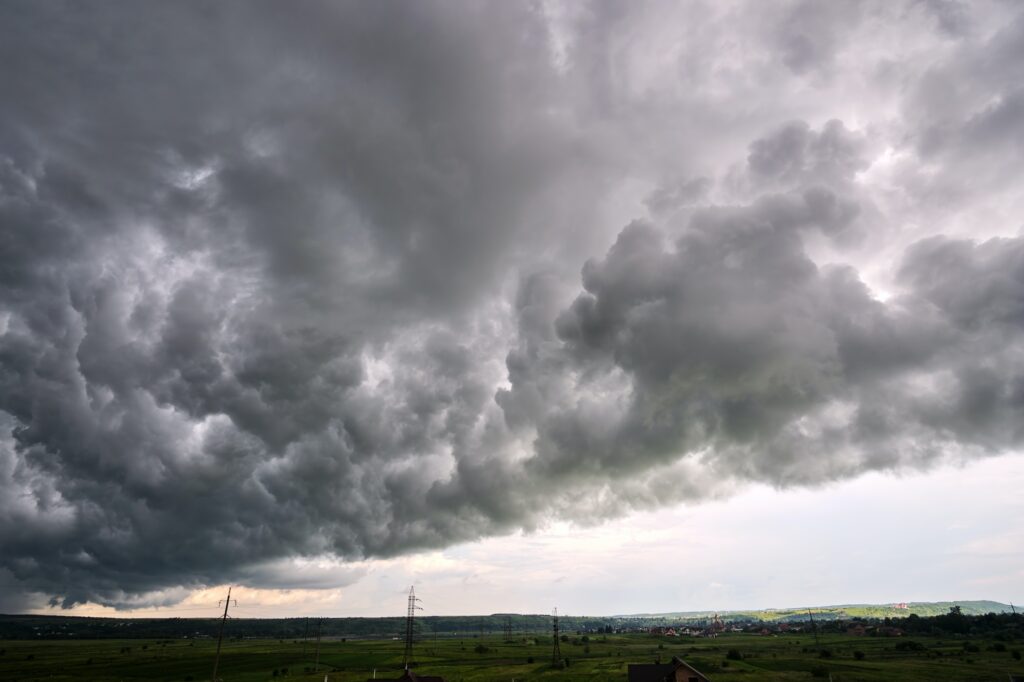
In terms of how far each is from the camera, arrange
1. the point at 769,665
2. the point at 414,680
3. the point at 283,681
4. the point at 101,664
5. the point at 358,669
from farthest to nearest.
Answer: the point at 101,664
the point at 358,669
the point at 769,665
the point at 283,681
the point at 414,680

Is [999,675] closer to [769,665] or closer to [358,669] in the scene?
[769,665]

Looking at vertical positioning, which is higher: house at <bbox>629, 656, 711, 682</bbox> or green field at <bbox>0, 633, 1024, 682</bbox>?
house at <bbox>629, 656, 711, 682</bbox>

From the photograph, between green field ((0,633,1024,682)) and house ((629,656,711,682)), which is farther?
green field ((0,633,1024,682))

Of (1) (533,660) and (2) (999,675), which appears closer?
(2) (999,675)

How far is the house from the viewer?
98.2 meters

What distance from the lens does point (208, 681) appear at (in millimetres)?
143375

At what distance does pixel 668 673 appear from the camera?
99.8 meters

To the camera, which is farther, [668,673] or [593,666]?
[593,666]

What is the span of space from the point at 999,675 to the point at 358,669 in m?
149

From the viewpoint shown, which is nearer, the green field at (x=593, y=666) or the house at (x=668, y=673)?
the house at (x=668, y=673)

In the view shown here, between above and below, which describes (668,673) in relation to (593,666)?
above

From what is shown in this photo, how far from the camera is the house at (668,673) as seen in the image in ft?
322

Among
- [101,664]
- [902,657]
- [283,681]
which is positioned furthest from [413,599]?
[902,657]

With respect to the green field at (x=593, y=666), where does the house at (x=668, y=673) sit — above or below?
above
